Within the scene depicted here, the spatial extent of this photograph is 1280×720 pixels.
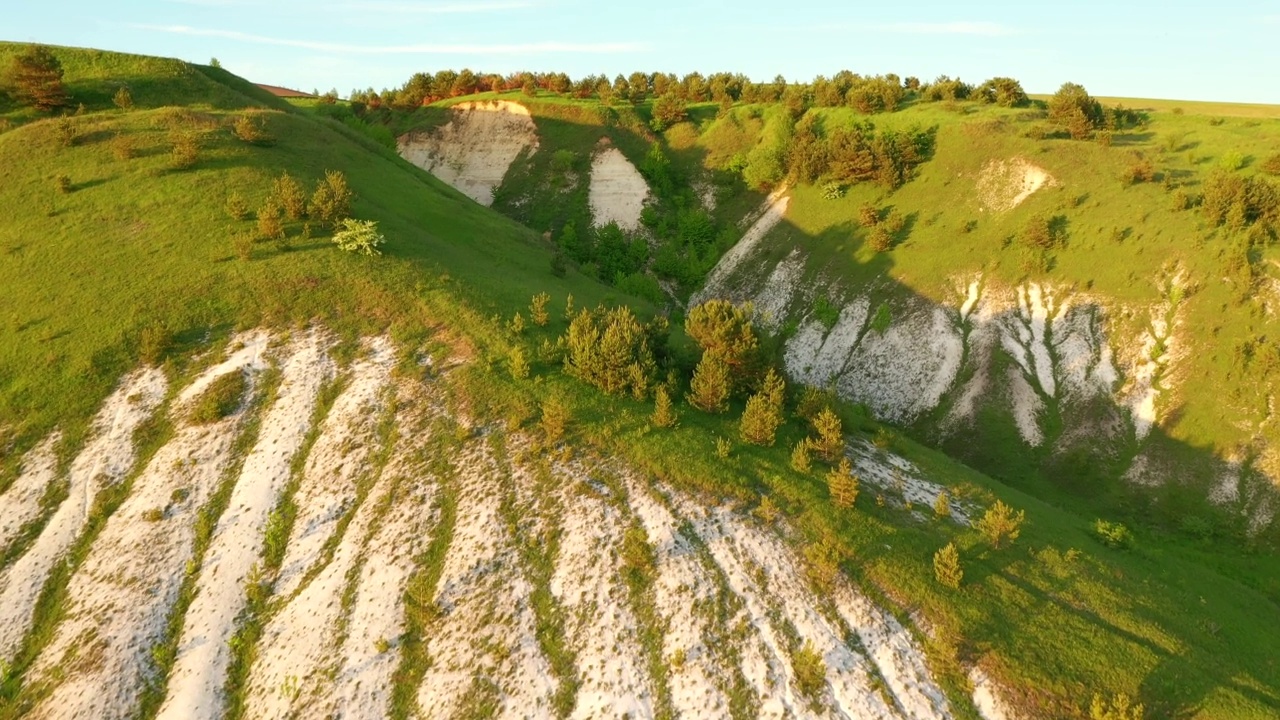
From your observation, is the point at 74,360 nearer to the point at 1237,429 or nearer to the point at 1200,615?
the point at 1200,615

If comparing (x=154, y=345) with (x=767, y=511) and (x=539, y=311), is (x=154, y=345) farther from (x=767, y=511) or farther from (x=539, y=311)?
(x=767, y=511)

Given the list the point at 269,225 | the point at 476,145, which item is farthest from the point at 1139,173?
the point at 476,145

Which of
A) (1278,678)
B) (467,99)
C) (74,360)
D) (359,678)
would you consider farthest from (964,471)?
(467,99)

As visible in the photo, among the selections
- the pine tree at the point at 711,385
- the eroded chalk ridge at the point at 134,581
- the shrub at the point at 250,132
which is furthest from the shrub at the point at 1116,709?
the shrub at the point at 250,132

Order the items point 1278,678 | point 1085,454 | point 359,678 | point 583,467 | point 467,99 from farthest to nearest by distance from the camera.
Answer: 1. point 467,99
2. point 1085,454
3. point 583,467
4. point 1278,678
5. point 359,678

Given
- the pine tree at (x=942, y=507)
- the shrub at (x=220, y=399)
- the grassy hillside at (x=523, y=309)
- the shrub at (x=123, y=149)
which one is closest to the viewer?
the grassy hillside at (x=523, y=309)

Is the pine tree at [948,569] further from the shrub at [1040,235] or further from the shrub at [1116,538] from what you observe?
the shrub at [1040,235]
